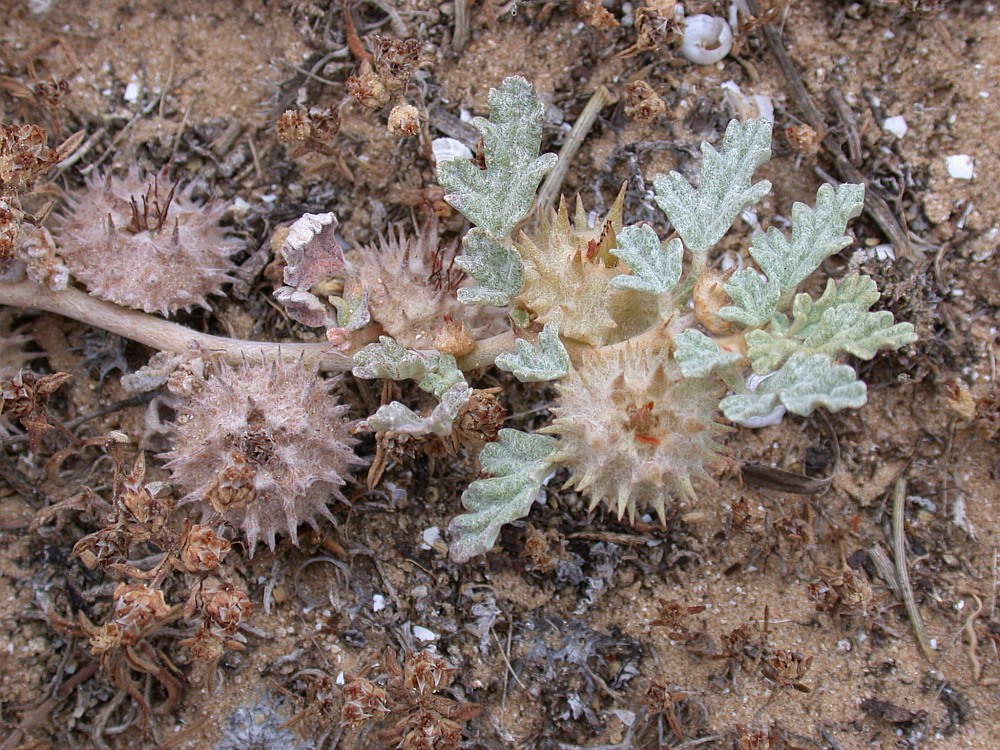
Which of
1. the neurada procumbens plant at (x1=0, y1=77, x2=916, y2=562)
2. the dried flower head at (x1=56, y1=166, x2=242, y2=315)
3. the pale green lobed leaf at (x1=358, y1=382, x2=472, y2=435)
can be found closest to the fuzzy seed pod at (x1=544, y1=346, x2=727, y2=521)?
the neurada procumbens plant at (x1=0, y1=77, x2=916, y2=562)

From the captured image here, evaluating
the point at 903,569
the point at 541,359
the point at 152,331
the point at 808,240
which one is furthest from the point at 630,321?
the point at 152,331

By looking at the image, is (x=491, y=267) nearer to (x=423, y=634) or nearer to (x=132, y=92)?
(x=423, y=634)

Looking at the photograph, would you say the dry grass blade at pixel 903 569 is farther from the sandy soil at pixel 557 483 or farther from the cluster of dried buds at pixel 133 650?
the cluster of dried buds at pixel 133 650

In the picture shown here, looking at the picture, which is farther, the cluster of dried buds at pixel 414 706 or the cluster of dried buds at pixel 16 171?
the cluster of dried buds at pixel 16 171

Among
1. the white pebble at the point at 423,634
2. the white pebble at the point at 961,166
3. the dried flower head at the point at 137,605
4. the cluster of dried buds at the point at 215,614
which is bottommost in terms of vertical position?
the white pebble at the point at 423,634

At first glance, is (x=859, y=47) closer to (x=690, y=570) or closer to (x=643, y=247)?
(x=643, y=247)

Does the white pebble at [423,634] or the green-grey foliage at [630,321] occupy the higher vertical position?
the green-grey foliage at [630,321]

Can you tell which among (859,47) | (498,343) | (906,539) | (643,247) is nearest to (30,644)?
(498,343)

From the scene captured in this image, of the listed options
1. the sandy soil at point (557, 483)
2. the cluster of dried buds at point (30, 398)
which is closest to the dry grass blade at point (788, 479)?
the sandy soil at point (557, 483)
